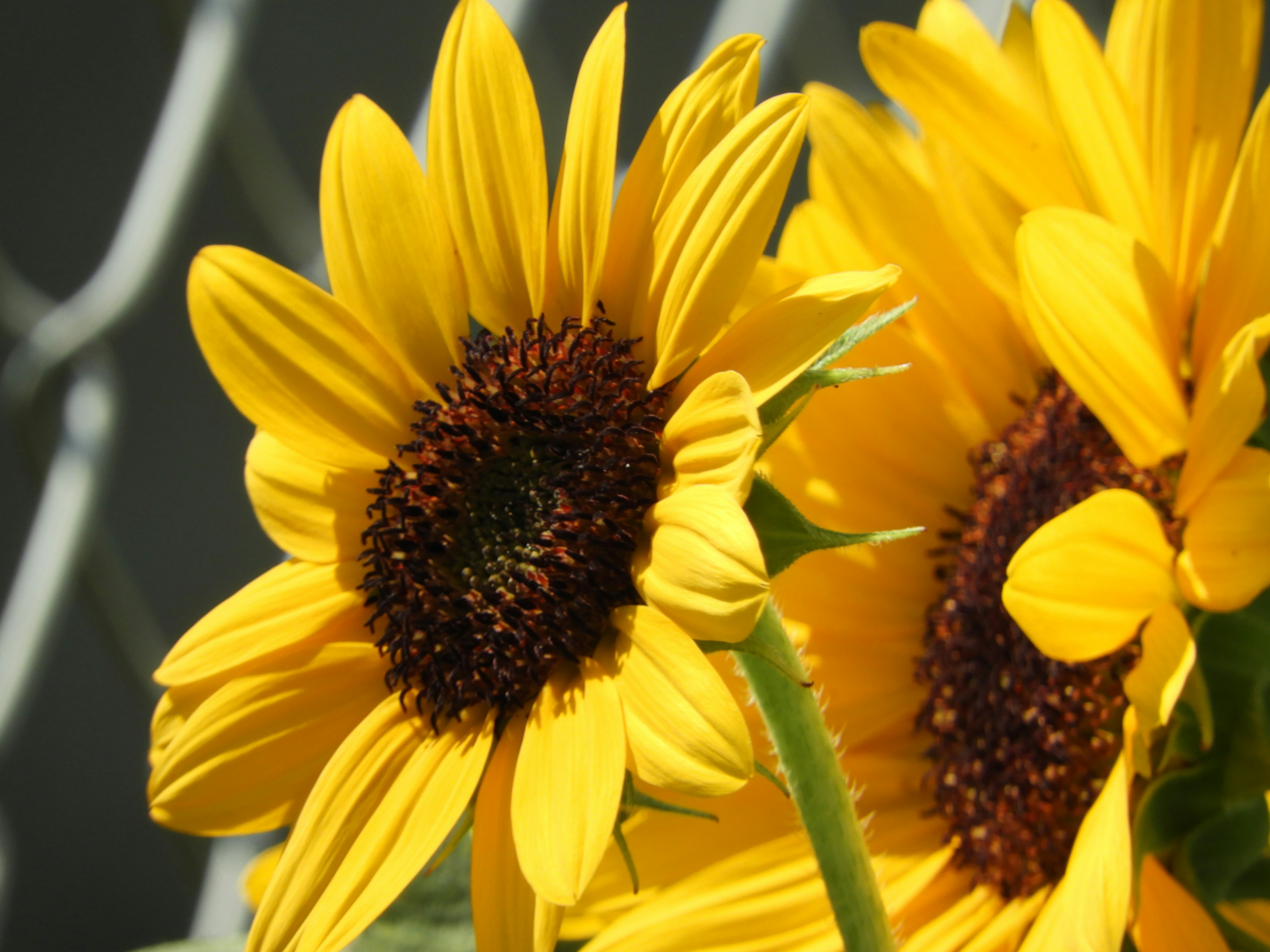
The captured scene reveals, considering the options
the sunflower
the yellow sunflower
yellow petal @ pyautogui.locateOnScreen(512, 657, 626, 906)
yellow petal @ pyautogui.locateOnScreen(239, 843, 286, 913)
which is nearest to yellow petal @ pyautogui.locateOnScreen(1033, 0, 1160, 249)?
the sunflower

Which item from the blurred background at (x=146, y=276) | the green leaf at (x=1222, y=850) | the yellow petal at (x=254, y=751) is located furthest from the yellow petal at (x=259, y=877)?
the blurred background at (x=146, y=276)

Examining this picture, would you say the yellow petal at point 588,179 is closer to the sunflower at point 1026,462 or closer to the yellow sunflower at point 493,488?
the yellow sunflower at point 493,488

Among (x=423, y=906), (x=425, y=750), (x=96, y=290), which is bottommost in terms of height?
(x=423, y=906)

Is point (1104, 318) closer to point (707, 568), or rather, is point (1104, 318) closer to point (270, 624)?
point (707, 568)

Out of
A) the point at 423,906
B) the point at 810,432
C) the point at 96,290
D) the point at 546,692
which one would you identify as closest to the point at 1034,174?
the point at 810,432

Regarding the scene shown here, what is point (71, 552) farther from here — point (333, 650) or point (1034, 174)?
point (1034, 174)

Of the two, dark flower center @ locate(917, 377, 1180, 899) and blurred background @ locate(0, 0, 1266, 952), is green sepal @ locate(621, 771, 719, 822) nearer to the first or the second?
dark flower center @ locate(917, 377, 1180, 899)
